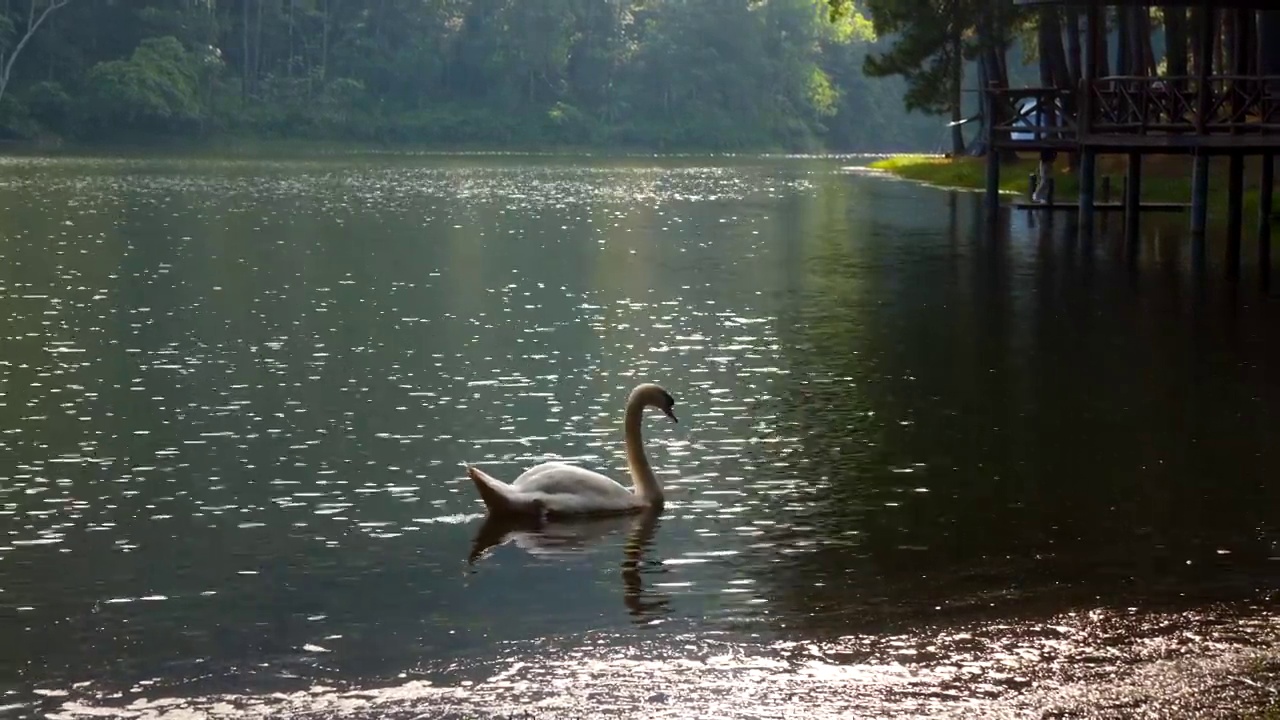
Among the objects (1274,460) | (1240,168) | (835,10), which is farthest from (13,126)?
(1274,460)

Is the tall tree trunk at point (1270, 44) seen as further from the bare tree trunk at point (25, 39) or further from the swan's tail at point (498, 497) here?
the bare tree trunk at point (25, 39)

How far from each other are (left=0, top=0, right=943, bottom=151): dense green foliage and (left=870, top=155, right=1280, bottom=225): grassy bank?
51498mm

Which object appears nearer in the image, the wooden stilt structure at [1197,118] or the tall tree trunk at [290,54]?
the wooden stilt structure at [1197,118]

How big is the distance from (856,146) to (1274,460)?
12453cm

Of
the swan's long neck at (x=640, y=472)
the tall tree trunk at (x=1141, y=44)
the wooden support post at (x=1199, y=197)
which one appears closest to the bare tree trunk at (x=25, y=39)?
the tall tree trunk at (x=1141, y=44)

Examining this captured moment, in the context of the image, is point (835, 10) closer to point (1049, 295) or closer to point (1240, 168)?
point (1240, 168)

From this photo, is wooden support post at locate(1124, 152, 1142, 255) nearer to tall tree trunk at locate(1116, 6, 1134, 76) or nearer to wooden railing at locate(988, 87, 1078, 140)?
wooden railing at locate(988, 87, 1078, 140)

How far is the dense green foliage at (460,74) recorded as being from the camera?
10212 centimetres

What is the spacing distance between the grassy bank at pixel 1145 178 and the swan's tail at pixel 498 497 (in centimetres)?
2694

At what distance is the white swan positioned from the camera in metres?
12.3

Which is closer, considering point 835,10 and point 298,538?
point 298,538

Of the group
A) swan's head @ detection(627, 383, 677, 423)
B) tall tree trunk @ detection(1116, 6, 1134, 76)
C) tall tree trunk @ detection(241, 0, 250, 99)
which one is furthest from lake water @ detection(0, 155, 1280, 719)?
tall tree trunk @ detection(241, 0, 250, 99)

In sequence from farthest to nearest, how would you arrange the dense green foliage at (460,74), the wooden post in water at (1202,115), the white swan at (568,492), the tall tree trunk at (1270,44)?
1. the dense green foliage at (460,74)
2. the tall tree trunk at (1270,44)
3. the wooden post in water at (1202,115)
4. the white swan at (568,492)

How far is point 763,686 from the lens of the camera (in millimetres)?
8906
